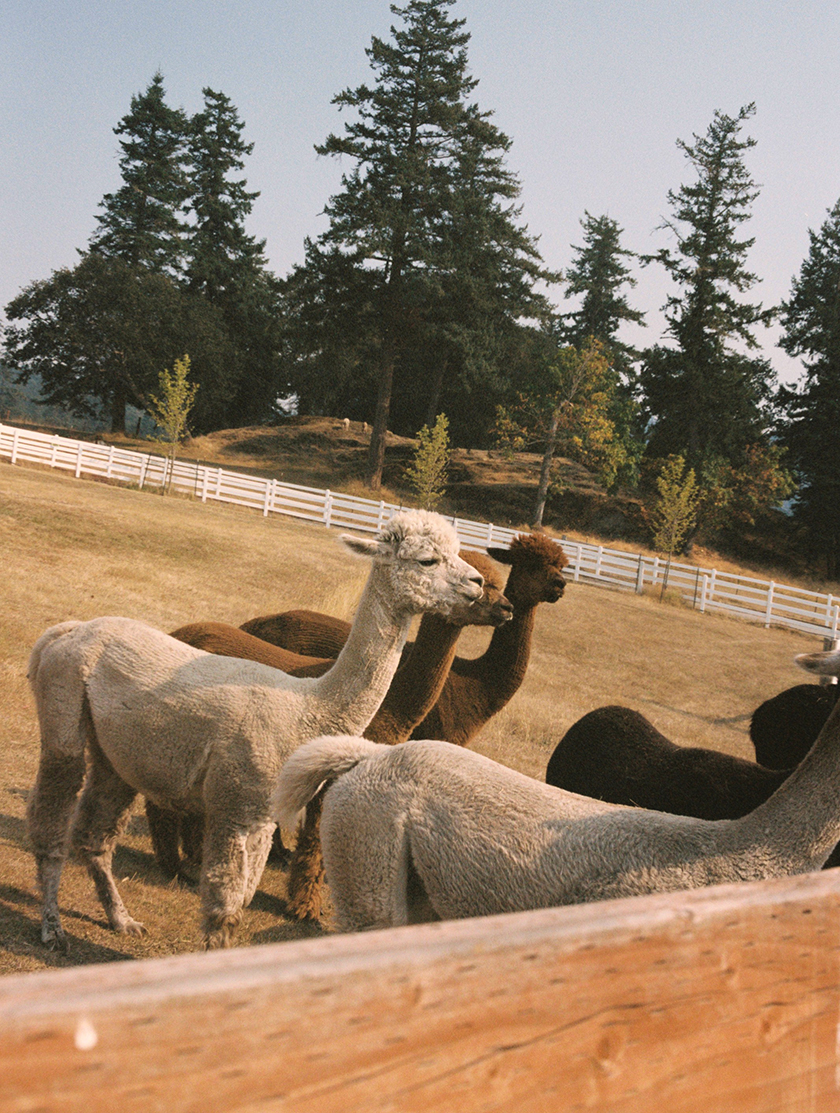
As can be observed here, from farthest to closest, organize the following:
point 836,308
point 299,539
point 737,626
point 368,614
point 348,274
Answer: point 836,308 < point 348,274 < point 737,626 < point 299,539 < point 368,614

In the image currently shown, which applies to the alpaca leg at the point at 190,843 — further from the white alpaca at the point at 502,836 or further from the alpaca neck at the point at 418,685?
the white alpaca at the point at 502,836

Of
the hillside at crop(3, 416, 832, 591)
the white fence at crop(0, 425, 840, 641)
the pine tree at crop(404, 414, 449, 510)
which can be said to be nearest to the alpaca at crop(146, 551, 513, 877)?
the white fence at crop(0, 425, 840, 641)

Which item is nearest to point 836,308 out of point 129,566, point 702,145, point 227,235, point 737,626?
point 702,145

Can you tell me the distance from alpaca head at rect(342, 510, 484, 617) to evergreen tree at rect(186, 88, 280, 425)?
164ft

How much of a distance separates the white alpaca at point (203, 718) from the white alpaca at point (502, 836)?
1.08 m

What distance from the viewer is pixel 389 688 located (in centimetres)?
541

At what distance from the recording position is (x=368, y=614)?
465 centimetres

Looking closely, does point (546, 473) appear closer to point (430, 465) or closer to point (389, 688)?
point (430, 465)

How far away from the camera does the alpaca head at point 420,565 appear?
4.74 meters

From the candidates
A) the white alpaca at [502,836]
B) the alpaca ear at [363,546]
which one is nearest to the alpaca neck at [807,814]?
the white alpaca at [502,836]

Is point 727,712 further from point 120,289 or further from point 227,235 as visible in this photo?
point 227,235

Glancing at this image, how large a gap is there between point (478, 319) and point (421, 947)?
3992cm

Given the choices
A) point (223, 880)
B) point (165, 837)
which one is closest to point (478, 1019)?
point (223, 880)

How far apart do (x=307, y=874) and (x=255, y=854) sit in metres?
1.12
